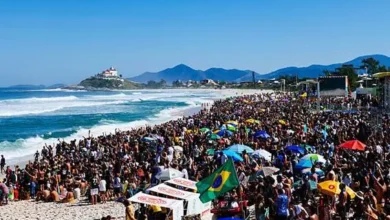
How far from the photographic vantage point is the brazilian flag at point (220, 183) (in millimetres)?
10656

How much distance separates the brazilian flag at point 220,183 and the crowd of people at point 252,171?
101 cm

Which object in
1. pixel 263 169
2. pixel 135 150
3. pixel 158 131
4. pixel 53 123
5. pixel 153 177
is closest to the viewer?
pixel 263 169

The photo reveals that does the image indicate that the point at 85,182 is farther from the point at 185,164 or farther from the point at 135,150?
the point at 135,150

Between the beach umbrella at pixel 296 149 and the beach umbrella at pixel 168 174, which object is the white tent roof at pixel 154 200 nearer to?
the beach umbrella at pixel 168 174

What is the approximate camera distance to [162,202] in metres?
11.0

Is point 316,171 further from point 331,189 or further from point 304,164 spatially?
point 331,189

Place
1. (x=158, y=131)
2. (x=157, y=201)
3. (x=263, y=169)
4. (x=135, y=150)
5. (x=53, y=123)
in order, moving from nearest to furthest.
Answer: (x=157, y=201) → (x=263, y=169) → (x=135, y=150) → (x=158, y=131) → (x=53, y=123)

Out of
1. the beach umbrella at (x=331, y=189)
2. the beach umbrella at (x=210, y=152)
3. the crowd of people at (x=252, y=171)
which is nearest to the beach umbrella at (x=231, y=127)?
the crowd of people at (x=252, y=171)

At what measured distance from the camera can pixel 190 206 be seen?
1180cm

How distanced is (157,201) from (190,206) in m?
1.10

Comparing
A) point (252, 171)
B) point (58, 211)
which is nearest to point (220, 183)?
point (252, 171)

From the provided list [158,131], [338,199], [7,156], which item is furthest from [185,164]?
[7,156]

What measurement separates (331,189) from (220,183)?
2614mm

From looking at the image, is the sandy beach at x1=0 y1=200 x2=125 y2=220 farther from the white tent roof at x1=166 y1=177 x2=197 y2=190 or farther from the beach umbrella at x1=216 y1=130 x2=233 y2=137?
the beach umbrella at x1=216 y1=130 x2=233 y2=137
